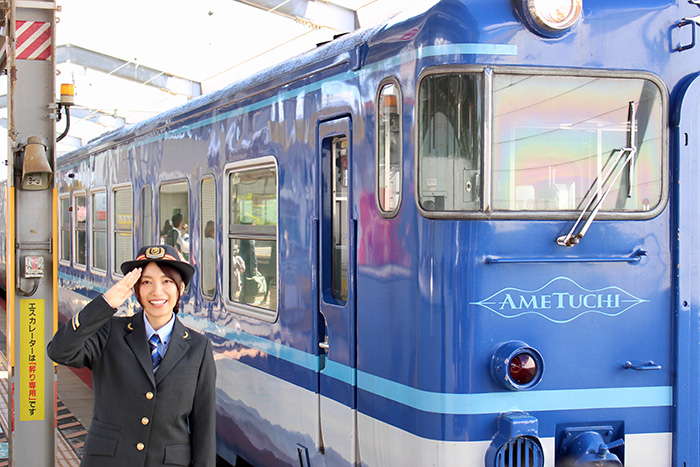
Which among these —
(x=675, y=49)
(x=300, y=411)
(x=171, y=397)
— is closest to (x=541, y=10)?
(x=675, y=49)

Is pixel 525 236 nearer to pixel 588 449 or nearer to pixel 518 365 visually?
pixel 518 365

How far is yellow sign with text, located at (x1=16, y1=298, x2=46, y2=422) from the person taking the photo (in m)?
4.93

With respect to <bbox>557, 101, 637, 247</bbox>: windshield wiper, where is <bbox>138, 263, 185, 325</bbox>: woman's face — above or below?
below

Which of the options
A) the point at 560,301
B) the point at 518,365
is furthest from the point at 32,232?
the point at 560,301

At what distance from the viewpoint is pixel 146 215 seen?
7531 millimetres

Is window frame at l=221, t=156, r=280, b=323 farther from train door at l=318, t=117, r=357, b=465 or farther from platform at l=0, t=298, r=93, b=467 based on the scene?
platform at l=0, t=298, r=93, b=467

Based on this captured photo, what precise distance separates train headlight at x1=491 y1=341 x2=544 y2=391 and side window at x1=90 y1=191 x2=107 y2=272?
22.2 feet

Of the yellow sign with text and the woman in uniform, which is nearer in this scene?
the woman in uniform

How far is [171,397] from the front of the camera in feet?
10.1

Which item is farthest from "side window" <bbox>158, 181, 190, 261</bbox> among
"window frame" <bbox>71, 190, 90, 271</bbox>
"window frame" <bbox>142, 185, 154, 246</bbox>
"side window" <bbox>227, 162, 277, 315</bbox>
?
"window frame" <bbox>71, 190, 90, 271</bbox>

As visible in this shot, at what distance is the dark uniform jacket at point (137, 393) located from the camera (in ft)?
9.91

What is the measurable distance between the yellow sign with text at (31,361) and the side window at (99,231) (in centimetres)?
439

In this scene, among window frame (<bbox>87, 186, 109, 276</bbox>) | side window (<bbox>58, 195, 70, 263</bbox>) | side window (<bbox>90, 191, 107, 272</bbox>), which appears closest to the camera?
window frame (<bbox>87, 186, 109, 276</bbox>)

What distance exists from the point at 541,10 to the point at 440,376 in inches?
65.5
